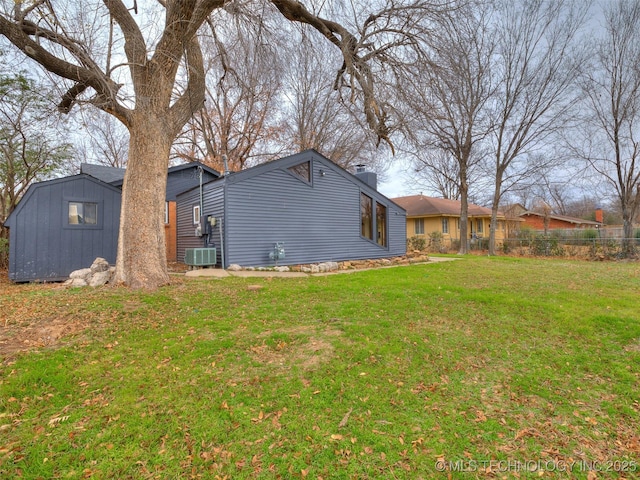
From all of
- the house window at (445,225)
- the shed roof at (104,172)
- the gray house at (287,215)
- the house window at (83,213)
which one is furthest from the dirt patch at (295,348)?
the house window at (445,225)

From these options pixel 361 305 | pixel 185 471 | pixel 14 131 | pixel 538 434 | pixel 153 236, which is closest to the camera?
pixel 185 471

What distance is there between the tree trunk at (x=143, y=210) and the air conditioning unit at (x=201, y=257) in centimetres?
318

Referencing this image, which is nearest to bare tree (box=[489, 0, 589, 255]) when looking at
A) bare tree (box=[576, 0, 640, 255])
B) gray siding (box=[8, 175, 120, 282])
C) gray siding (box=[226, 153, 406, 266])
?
bare tree (box=[576, 0, 640, 255])

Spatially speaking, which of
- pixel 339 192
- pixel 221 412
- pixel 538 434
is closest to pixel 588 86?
pixel 339 192

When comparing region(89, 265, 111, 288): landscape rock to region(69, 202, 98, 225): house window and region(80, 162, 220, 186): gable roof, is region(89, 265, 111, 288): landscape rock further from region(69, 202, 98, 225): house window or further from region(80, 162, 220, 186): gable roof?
region(80, 162, 220, 186): gable roof

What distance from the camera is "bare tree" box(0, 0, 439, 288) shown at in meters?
4.98

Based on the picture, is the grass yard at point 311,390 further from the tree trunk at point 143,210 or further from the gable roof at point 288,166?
the gable roof at point 288,166

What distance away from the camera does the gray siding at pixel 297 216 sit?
9.75 metres

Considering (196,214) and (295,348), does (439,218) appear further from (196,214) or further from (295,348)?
(295,348)

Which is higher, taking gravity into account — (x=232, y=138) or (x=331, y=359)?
(x=232, y=138)

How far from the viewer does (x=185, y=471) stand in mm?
1928

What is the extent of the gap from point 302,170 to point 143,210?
642cm

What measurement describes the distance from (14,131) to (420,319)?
14309 millimetres

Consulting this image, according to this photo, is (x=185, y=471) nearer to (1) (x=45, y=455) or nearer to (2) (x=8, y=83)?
(1) (x=45, y=455)
